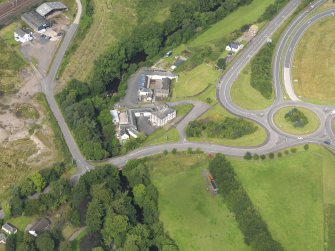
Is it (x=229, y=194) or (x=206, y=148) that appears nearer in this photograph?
(x=229, y=194)

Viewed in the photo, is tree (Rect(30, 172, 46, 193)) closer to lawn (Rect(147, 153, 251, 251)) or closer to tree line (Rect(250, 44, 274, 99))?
lawn (Rect(147, 153, 251, 251))

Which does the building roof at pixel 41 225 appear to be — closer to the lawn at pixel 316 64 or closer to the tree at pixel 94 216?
the tree at pixel 94 216

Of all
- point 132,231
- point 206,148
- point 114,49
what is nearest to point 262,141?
point 206,148

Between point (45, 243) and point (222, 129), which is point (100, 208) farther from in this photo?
point (222, 129)

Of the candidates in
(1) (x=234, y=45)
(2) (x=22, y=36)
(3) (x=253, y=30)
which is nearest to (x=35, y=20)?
(2) (x=22, y=36)

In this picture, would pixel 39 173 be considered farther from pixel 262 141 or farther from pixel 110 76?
pixel 262 141

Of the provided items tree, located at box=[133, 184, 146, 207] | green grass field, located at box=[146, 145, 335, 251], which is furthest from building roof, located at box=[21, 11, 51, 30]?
tree, located at box=[133, 184, 146, 207]
